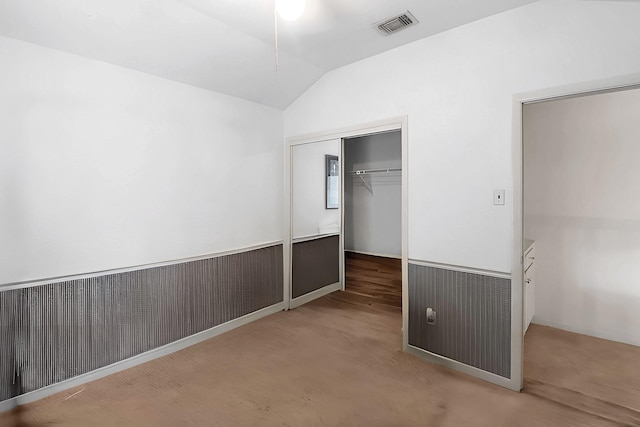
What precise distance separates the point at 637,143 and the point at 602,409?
2.24m

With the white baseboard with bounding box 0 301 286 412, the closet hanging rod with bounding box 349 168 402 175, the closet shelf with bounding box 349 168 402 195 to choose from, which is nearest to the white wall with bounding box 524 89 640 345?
the closet hanging rod with bounding box 349 168 402 175

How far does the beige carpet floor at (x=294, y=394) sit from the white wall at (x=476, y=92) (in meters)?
0.90

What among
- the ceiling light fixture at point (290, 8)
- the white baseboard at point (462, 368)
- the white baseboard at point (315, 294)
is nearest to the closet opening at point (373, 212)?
the white baseboard at point (315, 294)

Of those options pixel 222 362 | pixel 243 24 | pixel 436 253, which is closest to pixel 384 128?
pixel 436 253

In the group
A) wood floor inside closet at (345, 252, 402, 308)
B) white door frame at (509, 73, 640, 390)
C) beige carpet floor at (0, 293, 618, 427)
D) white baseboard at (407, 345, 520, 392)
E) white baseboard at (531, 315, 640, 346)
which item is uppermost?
white door frame at (509, 73, 640, 390)

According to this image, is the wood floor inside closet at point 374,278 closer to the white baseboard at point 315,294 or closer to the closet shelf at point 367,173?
the white baseboard at point 315,294

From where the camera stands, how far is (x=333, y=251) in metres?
4.46

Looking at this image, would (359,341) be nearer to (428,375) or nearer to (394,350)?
(394,350)

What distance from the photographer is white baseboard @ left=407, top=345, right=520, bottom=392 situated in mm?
2252

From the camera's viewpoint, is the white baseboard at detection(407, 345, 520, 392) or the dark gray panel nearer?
the white baseboard at detection(407, 345, 520, 392)

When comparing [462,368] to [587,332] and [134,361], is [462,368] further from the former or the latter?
[134,361]

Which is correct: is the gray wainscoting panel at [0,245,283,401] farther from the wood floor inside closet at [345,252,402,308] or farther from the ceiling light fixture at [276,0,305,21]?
the ceiling light fixture at [276,0,305,21]

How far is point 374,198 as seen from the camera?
522 cm

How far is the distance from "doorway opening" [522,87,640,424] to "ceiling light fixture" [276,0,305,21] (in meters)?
1.98
